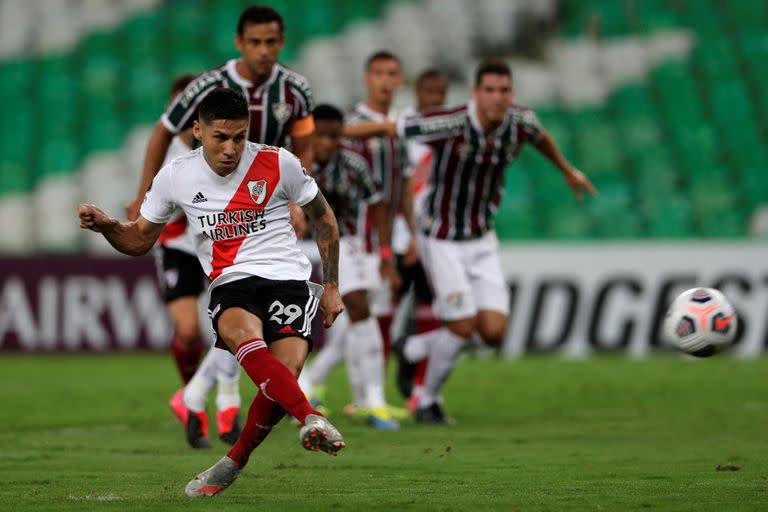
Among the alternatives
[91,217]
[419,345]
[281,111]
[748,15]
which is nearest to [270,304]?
[91,217]

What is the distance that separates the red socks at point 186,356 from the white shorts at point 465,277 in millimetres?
1979

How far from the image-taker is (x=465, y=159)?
31.6ft

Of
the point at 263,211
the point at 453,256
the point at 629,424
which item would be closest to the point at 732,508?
the point at 263,211

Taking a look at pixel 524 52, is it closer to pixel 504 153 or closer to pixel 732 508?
pixel 504 153

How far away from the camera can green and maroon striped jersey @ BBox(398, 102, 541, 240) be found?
9492mm

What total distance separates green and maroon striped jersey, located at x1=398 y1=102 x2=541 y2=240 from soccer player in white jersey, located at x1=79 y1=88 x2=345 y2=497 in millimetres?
3541

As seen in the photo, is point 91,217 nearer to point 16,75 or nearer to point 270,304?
point 270,304

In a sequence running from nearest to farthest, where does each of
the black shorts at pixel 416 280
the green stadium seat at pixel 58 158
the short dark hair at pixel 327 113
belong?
the short dark hair at pixel 327 113, the black shorts at pixel 416 280, the green stadium seat at pixel 58 158

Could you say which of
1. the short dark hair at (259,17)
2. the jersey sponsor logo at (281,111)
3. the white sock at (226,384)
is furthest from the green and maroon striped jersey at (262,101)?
the white sock at (226,384)

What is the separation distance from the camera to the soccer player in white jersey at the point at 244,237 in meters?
5.73

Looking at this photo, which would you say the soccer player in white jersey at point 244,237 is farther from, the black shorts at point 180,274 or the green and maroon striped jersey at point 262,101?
the black shorts at point 180,274

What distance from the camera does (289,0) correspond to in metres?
20.9

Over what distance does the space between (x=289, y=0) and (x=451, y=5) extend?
2.60 metres

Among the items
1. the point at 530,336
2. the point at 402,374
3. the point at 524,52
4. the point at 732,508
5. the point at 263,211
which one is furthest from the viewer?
the point at 524,52
